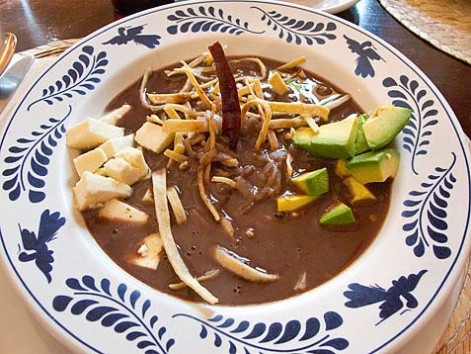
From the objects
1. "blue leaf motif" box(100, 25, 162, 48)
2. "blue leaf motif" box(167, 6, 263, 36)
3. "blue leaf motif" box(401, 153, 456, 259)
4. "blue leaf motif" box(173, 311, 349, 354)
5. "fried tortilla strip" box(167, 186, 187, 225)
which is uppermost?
"blue leaf motif" box(167, 6, 263, 36)

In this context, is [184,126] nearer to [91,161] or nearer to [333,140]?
[91,161]

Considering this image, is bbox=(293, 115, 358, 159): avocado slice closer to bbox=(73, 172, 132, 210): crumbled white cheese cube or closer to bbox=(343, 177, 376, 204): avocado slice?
bbox=(343, 177, 376, 204): avocado slice

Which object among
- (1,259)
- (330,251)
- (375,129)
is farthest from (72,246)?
(375,129)

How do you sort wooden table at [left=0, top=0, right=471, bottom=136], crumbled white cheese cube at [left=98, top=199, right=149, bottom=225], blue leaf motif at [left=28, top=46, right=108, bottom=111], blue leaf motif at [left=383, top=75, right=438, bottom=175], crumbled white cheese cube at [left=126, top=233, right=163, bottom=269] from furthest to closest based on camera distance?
wooden table at [left=0, top=0, right=471, bottom=136] → blue leaf motif at [left=28, top=46, right=108, bottom=111] → blue leaf motif at [left=383, top=75, right=438, bottom=175] → crumbled white cheese cube at [left=98, top=199, right=149, bottom=225] → crumbled white cheese cube at [left=126, top=233, right=163, bottom=269]

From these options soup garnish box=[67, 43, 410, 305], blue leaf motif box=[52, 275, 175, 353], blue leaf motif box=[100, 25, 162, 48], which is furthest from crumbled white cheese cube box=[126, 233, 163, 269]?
blue leaf motif box=[100, 25, 162, 48]

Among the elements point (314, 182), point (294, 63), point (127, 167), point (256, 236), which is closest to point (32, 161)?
point (127, 167)

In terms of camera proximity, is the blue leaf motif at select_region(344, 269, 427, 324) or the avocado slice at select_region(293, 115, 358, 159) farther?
the avocado slice at select_region(293, 115, 358, 159)

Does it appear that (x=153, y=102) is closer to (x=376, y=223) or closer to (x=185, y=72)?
(x=185, y=72)
